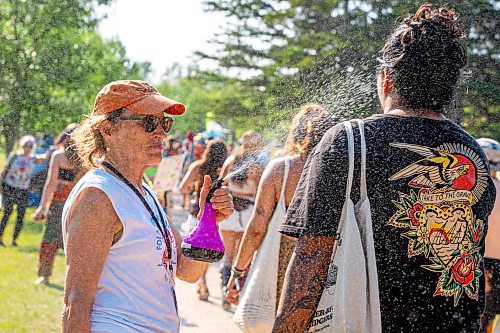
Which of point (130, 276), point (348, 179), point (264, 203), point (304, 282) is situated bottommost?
point (130, 276)

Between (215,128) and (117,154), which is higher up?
(215,128)

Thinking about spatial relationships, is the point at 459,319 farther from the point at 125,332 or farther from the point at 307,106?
the point at 307,106

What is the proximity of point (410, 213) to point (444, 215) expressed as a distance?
117mm

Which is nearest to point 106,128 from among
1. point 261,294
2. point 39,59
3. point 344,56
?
point 261,294

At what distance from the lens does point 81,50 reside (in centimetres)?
1736

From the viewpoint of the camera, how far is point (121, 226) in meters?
2.73

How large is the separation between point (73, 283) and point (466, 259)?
1268 millimetres

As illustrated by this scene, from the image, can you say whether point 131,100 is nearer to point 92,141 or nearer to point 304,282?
point 92,141

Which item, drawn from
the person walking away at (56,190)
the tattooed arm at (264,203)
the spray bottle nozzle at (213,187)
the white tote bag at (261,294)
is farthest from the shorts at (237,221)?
the spray bottle nozzle at (213,187)

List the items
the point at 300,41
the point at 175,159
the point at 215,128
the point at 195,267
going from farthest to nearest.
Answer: the point at 215,128 < the point at 175,159 < the point at 300,41 < the point at 195,267

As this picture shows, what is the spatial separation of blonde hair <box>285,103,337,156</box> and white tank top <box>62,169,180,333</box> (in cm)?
175

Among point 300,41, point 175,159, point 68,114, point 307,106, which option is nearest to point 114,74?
point 68,114

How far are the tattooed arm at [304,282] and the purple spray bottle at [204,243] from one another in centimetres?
78

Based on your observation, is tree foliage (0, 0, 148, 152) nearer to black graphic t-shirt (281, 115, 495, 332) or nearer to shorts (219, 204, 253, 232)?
shorts (219, 204, 253, 232)
